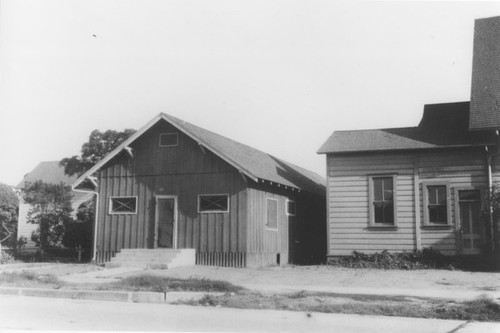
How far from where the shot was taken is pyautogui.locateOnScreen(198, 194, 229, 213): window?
841 inches

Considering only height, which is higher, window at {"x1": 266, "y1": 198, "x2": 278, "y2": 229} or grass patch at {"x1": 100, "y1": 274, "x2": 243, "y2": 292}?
window at {"x1": 266, "y1": 198, "x2": 278, "y2": 229}

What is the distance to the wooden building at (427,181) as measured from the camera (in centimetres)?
1922

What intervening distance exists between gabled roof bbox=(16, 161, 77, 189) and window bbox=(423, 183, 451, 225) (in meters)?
32.0

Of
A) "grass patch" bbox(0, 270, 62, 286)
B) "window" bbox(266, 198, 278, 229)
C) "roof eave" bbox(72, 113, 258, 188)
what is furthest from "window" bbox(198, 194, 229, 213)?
"grass patch" bbox(0, 270, 62, 286)

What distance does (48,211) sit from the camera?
29422 millimetres

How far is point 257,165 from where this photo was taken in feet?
76.9

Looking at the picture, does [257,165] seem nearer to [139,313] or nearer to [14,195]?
[139,313]

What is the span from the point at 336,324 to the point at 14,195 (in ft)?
115

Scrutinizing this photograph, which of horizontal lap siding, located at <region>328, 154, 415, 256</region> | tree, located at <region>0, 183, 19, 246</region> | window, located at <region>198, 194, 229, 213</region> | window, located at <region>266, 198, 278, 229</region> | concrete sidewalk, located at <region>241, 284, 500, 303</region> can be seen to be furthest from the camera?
tree, located at <region>0, 183, 19, 246</region>

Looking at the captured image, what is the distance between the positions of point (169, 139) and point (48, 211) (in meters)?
10.9

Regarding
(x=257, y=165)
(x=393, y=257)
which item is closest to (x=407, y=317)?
(x=393, y=257)

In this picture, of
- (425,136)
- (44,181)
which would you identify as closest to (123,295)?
(425,136)

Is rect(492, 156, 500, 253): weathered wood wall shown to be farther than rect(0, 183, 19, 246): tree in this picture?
No

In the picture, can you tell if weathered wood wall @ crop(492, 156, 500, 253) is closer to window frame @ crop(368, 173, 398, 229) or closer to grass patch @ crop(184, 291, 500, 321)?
window frame @ crop(368, 173, 398, 229)
